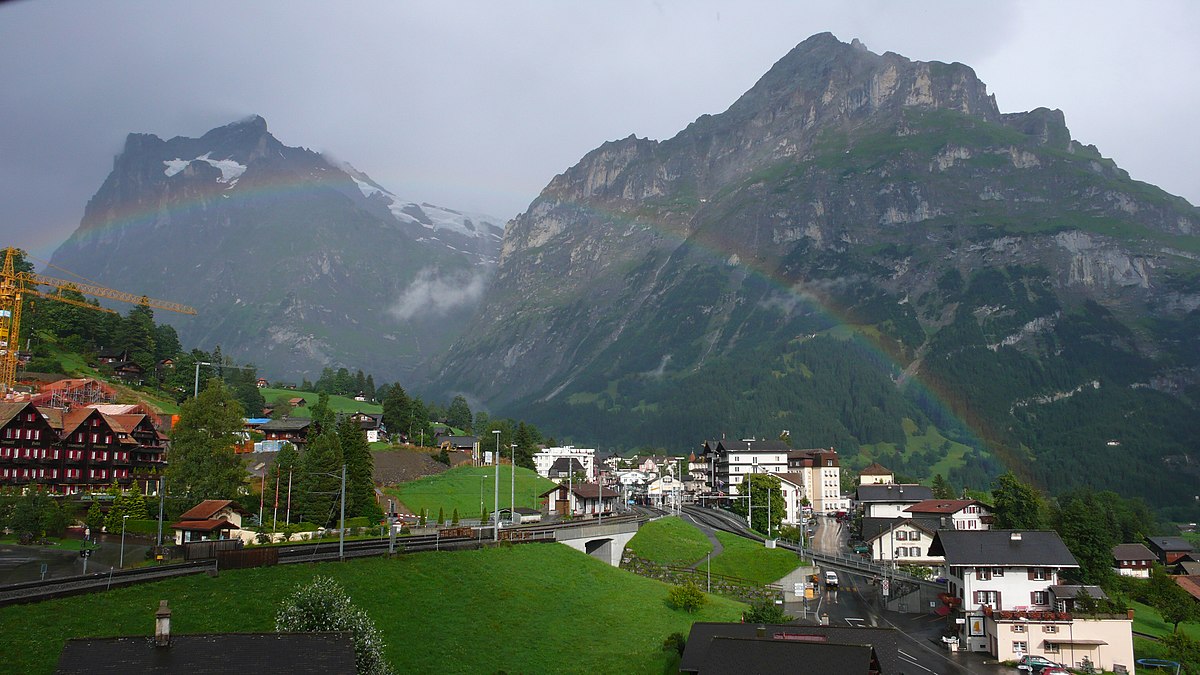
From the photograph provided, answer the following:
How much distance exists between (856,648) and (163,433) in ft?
328

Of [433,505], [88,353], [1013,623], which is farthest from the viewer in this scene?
A: [88,353]

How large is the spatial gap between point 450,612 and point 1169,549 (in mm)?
128887

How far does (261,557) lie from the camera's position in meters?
51.3

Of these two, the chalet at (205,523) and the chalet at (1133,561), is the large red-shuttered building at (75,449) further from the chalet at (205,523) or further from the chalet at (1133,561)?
the chalet at (1133,561)

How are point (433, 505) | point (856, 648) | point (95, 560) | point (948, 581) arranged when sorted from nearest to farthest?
point (856, 648), point (95, 560), point (948, 581), point (433, 505)

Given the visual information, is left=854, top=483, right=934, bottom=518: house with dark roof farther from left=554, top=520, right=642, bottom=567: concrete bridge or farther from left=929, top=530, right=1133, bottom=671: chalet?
left=554, top=520, right=642, bottom=567: concrete bridge

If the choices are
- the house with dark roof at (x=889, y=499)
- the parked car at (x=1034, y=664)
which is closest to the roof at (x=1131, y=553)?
the house with dark roof at (x=889, y=499)

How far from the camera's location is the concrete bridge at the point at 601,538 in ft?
263

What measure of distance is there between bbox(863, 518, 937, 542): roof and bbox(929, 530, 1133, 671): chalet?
3217 cm

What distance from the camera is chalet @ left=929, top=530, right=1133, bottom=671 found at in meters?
64.3

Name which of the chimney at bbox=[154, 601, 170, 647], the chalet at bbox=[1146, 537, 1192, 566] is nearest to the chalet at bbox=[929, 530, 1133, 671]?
the chimney at bbox=[154, 601, 170, 647]

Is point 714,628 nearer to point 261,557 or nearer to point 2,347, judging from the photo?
point 261,557

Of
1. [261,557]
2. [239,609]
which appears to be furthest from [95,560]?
[239,609]

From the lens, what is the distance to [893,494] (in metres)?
145
